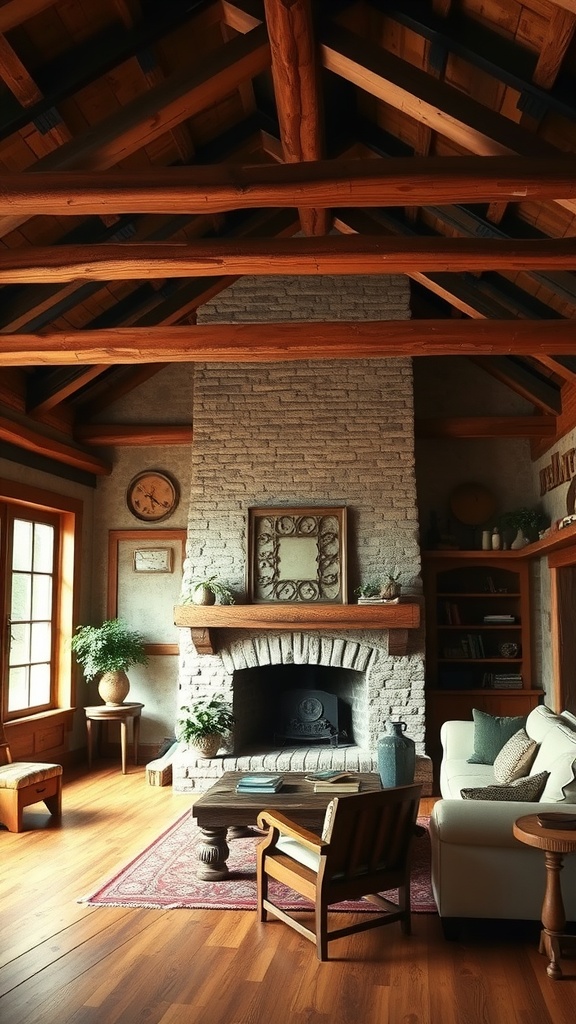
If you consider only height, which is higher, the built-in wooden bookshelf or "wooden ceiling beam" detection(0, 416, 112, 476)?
"wooden ceiling beam" detection(0, 416, 112, 476)

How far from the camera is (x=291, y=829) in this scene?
389 centimetres

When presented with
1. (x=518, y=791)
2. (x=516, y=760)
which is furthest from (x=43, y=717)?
(x=518, y=791)

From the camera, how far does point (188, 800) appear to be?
680cm

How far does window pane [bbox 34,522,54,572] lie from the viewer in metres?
7.96

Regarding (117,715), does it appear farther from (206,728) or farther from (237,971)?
(237,971)

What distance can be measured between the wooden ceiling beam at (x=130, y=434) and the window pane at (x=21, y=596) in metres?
1.50

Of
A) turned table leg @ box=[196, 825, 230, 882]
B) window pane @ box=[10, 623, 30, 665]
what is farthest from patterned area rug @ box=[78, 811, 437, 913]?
window pane @ box=[10, 623, 30, 665]

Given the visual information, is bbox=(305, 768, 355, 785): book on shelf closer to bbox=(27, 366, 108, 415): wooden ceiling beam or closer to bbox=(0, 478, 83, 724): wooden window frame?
bbox=(0, 478, 83, 724): wooden window frame

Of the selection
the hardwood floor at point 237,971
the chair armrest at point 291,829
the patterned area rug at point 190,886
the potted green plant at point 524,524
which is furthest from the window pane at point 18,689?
the potted green plant at point 524,524

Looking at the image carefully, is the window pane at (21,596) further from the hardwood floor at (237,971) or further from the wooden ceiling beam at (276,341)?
the hardwood floor at (237,971)

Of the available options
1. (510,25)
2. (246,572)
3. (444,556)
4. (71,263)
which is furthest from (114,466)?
(510,25)

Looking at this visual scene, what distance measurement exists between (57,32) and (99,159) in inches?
29.4

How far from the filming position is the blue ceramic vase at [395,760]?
205 inches

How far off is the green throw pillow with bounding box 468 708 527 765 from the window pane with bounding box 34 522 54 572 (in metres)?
4.33
